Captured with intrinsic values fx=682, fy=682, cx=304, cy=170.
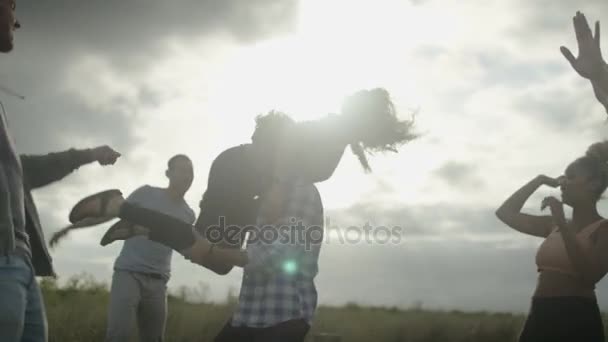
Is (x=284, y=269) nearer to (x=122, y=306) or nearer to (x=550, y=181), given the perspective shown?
(x=550, y=181)

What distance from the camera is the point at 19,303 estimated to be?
2861 millimetres

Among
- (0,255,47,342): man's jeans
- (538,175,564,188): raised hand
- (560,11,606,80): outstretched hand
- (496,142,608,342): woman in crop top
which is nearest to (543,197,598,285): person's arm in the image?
(496,142,608,342): woman in crop top

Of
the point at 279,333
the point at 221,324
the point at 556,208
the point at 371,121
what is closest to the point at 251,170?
the point at 371,121

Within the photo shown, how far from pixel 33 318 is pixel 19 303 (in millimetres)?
255

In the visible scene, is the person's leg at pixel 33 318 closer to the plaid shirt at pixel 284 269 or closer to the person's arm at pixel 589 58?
the plaid shirt at pixel 284 269

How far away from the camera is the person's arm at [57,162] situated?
3.66m

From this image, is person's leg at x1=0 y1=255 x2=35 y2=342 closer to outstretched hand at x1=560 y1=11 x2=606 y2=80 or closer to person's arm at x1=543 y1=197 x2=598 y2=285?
person's arm at x1=543 y1=197 x2=598 y2=285

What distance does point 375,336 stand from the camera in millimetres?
13062

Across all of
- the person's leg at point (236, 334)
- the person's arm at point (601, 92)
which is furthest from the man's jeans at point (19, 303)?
the person's arm at point (601, 92)

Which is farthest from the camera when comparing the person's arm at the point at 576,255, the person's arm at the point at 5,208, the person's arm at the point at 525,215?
the person's arm at the point at 525,215

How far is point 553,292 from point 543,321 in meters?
0.22

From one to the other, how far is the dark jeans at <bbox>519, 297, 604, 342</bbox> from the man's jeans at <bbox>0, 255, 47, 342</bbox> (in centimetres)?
333

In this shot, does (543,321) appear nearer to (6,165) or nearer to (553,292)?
(553,292)

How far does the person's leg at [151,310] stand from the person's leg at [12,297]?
4076mm
